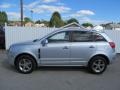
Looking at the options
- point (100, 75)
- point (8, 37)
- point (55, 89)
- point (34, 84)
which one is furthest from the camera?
point (8, 37)

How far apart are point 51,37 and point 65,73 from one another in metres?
1.45

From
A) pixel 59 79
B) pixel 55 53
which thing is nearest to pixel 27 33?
pixel 55 53

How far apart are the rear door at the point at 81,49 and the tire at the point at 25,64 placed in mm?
1475

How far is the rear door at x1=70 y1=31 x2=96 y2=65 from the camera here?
8.67 meters

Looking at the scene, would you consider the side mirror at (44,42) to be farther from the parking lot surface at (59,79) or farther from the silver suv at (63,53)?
the parking lot surface at (59,79)

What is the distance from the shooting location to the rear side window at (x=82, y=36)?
882 centimetres

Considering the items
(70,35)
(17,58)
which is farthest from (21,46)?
(70,35)

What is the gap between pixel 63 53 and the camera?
28.4 ft

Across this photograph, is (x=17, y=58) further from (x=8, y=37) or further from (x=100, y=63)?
(x=8, y=37)

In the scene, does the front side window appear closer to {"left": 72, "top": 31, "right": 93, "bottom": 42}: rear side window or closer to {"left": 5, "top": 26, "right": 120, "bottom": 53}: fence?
{"left": 72, "top": 31, "right": 93, "bottom": 42}: rear side window

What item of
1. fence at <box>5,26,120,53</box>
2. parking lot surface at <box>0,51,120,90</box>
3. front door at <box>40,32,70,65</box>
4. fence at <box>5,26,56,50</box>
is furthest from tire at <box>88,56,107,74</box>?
fence at <box>5,26,56,50</box>

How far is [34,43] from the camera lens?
8695 millimetres

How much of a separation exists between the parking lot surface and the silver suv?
37cm

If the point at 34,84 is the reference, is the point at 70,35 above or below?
above
